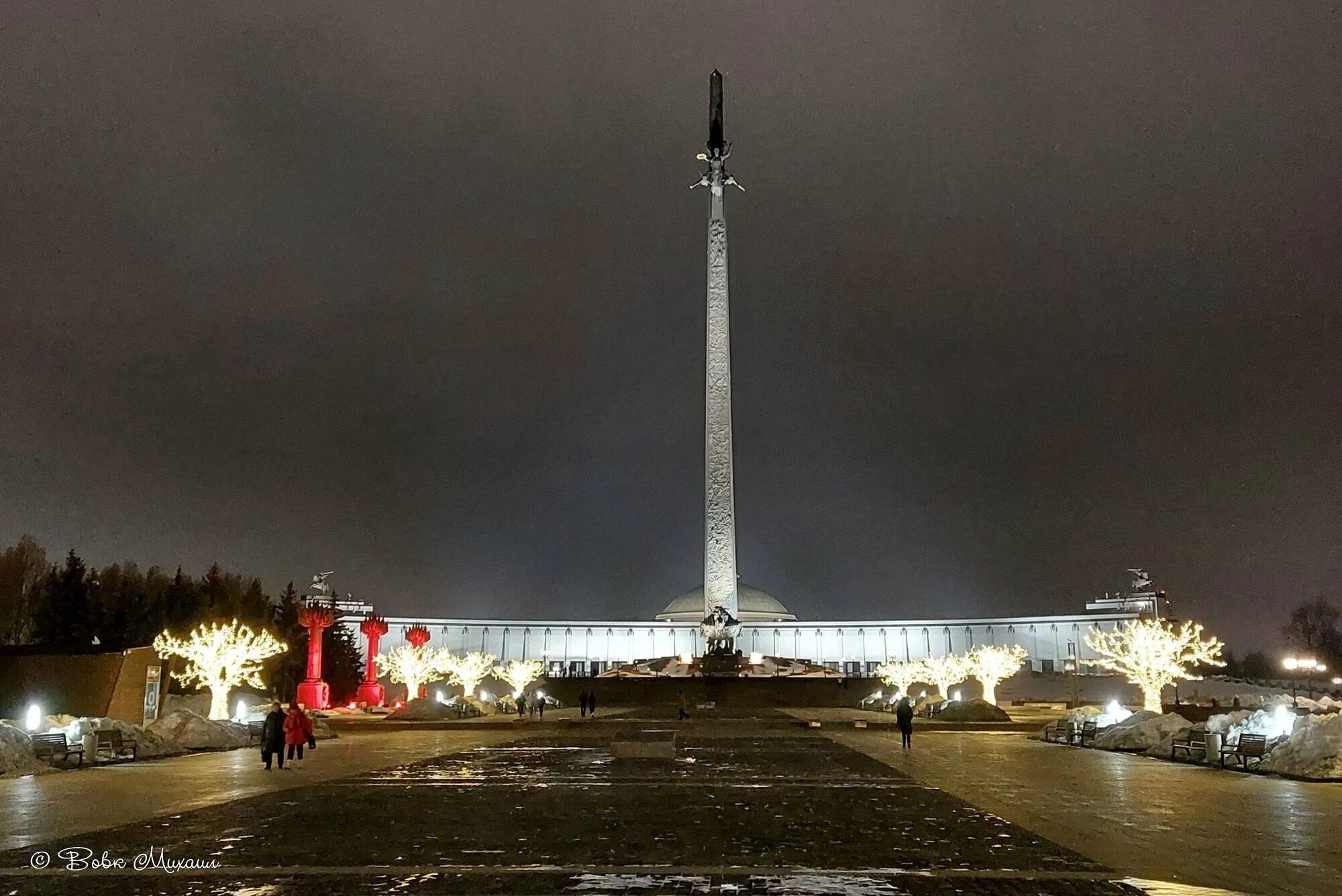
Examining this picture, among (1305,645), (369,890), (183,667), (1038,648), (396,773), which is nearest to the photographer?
(369,890)

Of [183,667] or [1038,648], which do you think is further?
[1038,648]

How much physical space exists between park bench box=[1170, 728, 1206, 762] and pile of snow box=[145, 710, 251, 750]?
2192 centimetres

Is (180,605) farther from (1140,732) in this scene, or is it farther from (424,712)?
(1140,732)

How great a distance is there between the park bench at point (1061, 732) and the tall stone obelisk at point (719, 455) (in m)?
41.1

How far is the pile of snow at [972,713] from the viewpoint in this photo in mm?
37656

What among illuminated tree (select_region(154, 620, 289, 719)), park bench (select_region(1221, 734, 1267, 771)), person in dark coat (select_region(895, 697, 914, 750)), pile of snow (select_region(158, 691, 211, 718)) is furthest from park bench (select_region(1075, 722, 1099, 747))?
pile of snow (select_region(158, 691, 211, 718))

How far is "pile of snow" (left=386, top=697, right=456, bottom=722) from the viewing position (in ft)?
127

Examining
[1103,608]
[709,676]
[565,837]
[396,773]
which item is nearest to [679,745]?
[396,773]

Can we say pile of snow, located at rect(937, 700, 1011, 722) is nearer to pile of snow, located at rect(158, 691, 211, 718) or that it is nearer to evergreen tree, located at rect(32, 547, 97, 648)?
pile of snow, located at rect(158, 691, 211, 718)

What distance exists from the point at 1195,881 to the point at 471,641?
109512 mm

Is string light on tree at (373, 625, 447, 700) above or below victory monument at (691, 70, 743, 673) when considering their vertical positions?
below

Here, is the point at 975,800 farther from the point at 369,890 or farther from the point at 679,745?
the point at 679,745

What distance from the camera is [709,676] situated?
57.6m

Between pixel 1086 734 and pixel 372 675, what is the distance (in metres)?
46.9
